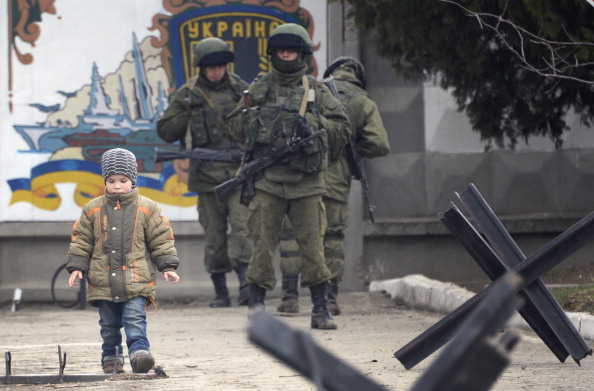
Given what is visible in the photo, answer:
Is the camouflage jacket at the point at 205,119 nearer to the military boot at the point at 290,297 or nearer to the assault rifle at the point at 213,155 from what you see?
the assault rifle at the point at 213,155

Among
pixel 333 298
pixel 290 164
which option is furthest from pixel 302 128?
pixel 333 298

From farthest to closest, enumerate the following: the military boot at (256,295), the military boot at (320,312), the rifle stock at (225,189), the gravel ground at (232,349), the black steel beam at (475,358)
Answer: the rifle stock at (225,189) < the military boot at (256,295) < the military boot at (320,312) < the gravel ground at (232,349) < the black steel beam at (475,358)

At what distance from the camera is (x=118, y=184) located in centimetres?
620

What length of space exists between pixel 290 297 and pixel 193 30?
135 inches

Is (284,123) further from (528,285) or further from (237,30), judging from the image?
(237,30)

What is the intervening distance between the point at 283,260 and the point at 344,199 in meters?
0.71

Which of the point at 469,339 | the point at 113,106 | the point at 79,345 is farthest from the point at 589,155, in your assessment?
the point at 469,339

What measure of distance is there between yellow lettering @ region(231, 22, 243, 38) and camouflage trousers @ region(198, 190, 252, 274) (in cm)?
206

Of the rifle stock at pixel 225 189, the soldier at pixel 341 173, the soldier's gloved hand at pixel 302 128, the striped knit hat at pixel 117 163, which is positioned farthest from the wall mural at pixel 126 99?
the striped knit hat at pixel 117 163

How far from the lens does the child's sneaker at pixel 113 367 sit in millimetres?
6023

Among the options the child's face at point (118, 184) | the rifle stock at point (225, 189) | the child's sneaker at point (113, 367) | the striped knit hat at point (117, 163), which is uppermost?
the striped knit hat at point (117, 163)

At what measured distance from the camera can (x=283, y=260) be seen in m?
10.0

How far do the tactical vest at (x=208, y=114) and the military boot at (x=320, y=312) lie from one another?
233 cm

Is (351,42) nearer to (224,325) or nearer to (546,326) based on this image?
(224,325)
